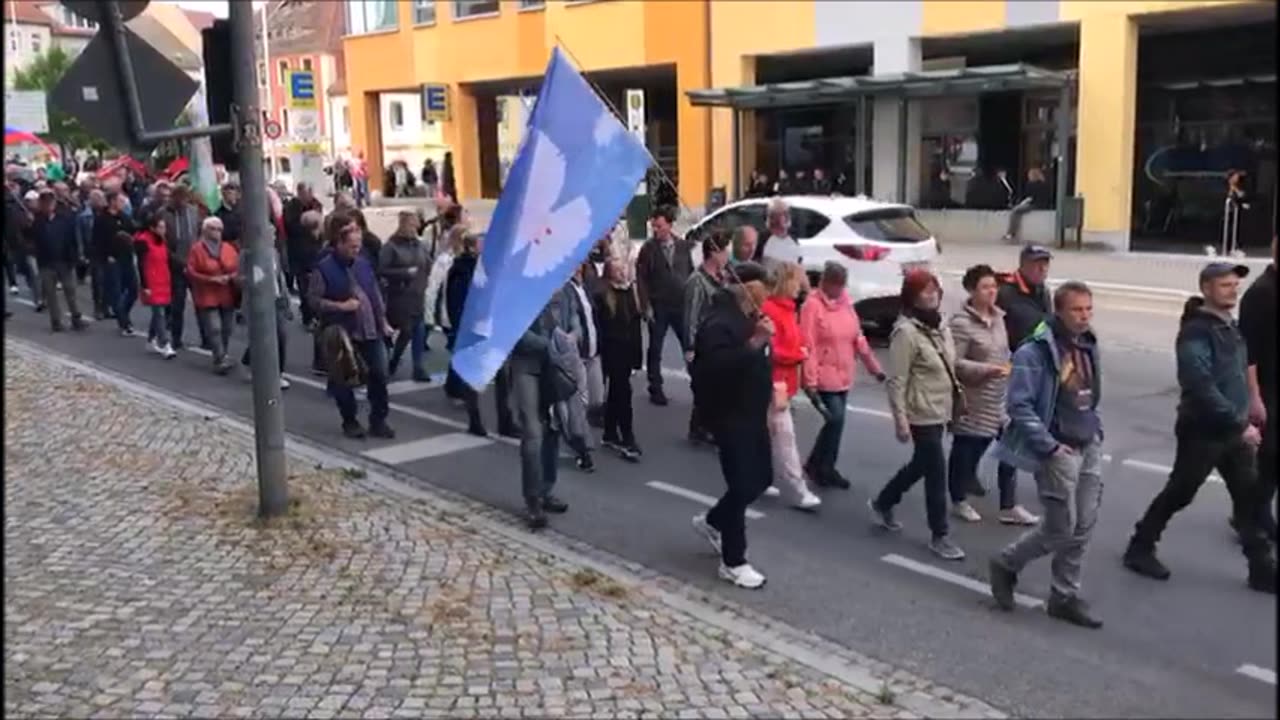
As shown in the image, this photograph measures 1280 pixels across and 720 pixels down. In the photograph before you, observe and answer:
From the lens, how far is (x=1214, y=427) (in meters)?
6.41

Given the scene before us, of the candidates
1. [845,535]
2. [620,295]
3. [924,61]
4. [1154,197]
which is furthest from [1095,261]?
[845,535]

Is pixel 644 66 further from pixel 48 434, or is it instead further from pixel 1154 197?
pixel 48 434

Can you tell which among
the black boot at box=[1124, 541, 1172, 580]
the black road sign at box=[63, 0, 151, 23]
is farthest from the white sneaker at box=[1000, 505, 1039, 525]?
the black road sign at box=[63, 0, 151, 23]

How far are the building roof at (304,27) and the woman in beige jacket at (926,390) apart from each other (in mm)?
74281

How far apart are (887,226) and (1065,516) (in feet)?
29.9

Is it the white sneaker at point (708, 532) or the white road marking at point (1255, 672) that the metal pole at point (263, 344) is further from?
the white road marking at point (1255, 672)

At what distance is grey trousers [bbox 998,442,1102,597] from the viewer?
5.88m

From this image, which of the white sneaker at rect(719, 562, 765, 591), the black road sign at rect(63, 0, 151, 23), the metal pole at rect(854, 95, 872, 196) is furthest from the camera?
the metal pole at rect(854, 95, 872, 196)

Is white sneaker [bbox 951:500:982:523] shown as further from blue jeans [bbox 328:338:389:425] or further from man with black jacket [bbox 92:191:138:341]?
man with black jacket [bbox 92:191:138:341]

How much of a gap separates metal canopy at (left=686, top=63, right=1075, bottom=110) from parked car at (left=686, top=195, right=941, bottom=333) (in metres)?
11.6

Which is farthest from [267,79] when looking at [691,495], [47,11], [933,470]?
[933,470]

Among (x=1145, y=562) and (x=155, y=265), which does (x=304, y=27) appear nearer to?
(x=155, y=265)

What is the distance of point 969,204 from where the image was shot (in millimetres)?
29078

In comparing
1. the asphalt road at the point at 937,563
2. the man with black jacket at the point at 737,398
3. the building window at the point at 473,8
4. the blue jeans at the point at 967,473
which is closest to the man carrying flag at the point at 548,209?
the man with black jacket at the point at 737,398
